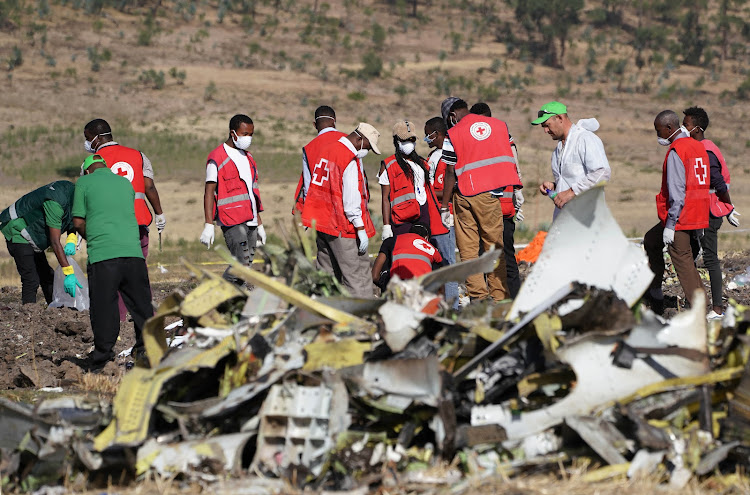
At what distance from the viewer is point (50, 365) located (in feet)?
24.0

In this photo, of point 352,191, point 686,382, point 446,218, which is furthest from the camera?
point 446,218

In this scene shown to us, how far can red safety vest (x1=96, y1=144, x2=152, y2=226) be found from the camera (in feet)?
26.2

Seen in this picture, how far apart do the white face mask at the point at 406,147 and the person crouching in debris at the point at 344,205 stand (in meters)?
0.66

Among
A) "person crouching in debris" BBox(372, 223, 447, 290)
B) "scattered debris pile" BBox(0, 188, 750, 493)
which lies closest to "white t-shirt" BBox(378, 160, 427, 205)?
"person crouching in debris" BBox(372, 223, 447, 290)

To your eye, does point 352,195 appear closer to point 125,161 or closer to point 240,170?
point 240,170

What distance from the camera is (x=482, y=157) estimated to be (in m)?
8.11

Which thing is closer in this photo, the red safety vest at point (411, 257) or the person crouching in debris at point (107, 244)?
the person crouching in debris at point (107, 244)

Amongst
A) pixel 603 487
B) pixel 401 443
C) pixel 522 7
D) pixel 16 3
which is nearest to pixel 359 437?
pixel 401 443

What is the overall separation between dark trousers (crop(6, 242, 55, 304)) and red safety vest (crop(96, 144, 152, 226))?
1.95 metres

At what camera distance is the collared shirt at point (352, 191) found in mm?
7566

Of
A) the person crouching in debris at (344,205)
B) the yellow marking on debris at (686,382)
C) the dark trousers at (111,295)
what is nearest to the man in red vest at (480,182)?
the person crouching in debris at (344,205)

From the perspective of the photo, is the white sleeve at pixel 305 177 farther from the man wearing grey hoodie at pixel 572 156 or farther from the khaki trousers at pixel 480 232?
the man wearing grey hoodie at pixel 572 156

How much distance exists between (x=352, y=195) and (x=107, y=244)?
197cm

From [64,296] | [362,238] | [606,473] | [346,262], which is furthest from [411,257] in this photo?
[64,296]
